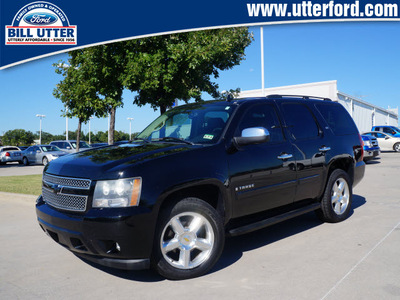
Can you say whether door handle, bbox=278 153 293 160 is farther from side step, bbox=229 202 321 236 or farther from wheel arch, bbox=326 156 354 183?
wheel arch, bbox=326 156 354 183

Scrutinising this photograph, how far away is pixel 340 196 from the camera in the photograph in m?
5.74

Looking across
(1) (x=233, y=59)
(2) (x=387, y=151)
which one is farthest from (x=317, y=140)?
(2) (x=387, y=151)

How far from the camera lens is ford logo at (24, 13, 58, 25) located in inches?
373

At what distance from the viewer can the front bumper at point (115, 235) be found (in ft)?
10.5

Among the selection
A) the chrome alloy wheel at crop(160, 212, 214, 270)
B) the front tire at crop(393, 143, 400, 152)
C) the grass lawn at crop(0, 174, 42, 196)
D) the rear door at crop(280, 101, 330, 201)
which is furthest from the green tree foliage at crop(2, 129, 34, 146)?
the chrome alloy wheel at crop(160, 212, 214, 270)

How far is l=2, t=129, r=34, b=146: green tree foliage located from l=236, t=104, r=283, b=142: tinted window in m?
92.9

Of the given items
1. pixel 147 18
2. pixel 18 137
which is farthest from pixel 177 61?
pixel 18 137

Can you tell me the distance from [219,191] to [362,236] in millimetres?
2299

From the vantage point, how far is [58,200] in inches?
144

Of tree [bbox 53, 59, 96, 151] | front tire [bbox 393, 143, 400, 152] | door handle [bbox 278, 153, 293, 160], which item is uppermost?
tree [bbox 53, 59, 96, 151]

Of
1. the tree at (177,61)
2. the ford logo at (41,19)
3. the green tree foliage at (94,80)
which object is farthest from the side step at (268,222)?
the ford logo at (41,19)

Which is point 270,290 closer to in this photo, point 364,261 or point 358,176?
point 364,261

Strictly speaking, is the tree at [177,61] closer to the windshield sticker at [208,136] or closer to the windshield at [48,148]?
the windshield sticker at [208,136]

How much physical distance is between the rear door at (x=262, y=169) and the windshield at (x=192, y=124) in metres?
0.26
